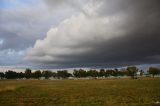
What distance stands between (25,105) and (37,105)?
1375 mm

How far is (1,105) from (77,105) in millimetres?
9464

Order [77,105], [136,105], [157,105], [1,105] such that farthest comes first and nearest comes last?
[1,105] → [77,105] → [136,105] → [157,105]

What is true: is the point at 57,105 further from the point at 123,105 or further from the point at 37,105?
the point at 123,105

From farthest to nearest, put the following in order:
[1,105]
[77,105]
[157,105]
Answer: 1. [1,105]
2. [77,105]
3. [157,105]

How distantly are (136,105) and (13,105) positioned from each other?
558 inches

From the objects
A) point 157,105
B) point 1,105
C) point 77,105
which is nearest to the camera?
point 157,105

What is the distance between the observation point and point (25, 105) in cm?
3005

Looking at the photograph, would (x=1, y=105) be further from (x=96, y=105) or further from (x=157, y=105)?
(x=157, y=105)

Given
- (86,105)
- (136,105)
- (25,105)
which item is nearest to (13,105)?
(25,105)

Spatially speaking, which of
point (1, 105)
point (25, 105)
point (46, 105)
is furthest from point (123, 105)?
point (1, 105)

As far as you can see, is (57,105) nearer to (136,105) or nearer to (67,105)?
(67,105)

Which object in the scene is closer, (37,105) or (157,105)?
(157,105)

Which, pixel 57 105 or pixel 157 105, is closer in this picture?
pixel 157 105

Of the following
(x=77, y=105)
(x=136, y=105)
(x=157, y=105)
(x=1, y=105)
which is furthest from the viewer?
(x=1, y=105)
